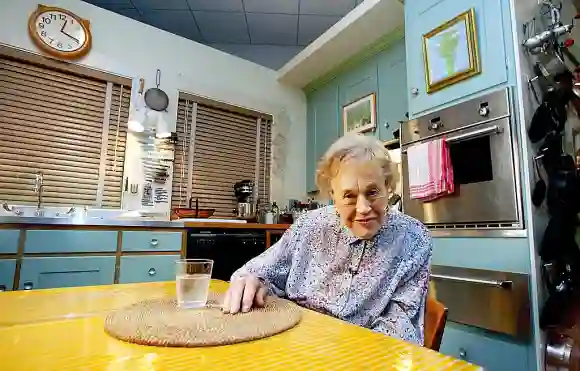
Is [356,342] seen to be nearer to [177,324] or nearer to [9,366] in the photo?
[177,324]

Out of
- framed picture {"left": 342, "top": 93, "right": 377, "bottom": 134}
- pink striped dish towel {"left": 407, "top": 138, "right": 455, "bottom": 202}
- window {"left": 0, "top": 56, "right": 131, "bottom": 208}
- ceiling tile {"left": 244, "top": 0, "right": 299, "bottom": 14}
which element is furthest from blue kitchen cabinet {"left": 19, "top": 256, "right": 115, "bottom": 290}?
ceiling tile {"left": 244, "top": 0, "right": 299, "bottom": 14}

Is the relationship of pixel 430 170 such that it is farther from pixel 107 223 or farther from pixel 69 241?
pixel 69 241

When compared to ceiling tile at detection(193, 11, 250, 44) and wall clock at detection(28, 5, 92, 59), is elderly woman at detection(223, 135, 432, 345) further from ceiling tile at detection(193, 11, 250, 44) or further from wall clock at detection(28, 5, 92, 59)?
ceiling tile at detection(193, 11, 250, 44)

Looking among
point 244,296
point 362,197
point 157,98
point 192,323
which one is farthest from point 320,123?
point 192,323

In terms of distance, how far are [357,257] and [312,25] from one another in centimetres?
313

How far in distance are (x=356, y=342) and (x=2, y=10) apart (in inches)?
128

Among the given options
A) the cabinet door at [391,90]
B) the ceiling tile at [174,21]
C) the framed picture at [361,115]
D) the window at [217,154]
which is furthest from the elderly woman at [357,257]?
the ceiling tile at [174,21]

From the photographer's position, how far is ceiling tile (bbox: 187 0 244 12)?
3.12 metres

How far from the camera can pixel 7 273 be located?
1.94 m

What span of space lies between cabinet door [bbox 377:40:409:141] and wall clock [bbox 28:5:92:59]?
242cm

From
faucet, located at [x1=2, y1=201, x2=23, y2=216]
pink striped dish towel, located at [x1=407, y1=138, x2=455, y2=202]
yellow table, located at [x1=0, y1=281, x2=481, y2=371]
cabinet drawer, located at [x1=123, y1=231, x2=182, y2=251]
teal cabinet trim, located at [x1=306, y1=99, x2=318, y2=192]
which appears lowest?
yellow table, located at [x1=0, y1=281, x2=481, y2=371]

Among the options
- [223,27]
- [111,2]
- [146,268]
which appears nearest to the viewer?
[146,268]

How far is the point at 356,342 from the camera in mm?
472

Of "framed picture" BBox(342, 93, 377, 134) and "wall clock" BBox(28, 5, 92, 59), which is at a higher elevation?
"wall clock" BBox(28, 5, 92, 59)
